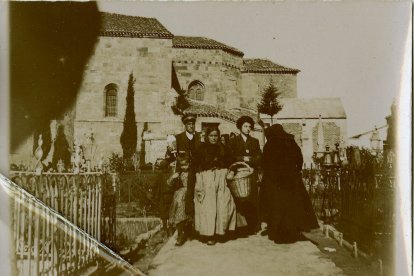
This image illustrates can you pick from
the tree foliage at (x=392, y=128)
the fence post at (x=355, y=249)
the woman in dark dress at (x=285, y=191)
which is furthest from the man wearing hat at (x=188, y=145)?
the tree foliage at (x=392, y=128)

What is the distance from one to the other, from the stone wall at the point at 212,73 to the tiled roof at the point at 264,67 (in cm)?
9

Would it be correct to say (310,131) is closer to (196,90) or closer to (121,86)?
(196,90)

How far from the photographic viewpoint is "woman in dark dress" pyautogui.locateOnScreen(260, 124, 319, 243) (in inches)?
167

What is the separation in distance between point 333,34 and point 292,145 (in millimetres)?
1135

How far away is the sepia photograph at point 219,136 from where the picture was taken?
412cm

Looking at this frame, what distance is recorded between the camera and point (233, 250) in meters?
4.13

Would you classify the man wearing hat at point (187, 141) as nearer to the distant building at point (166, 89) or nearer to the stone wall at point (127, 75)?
the distant building at point (166, 89)

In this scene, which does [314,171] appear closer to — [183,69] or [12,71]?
[183,69]

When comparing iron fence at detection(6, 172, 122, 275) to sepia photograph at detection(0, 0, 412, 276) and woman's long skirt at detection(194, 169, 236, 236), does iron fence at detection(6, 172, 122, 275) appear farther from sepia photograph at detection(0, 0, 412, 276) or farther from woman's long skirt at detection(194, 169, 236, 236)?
woman's long skirt at detection(194, 169, 236, 236)

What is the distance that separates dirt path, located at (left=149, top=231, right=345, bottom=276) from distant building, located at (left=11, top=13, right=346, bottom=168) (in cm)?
89

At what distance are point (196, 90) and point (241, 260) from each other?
1.68 m

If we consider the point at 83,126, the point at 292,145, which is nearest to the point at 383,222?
the point at 292,145

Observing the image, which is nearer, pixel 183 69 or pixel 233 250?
pixel 233 250

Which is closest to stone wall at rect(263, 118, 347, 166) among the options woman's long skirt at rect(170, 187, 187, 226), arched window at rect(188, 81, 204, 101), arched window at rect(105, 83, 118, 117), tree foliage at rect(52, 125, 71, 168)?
arched window at rect(188, 81, 204, 101)
